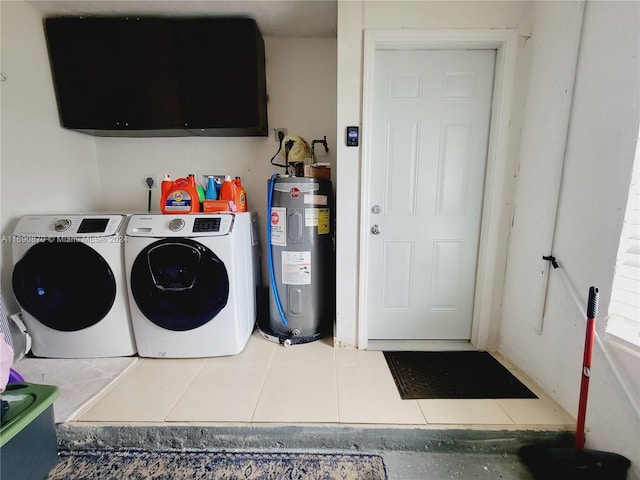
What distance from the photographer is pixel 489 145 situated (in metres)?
1.67

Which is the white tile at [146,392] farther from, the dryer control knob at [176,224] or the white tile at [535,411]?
the white tile at [535,411]

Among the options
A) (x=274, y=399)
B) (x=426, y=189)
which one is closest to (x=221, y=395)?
(x=274, y=399)

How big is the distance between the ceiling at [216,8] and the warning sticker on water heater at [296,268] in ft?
5.17

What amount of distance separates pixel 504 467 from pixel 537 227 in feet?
3.88

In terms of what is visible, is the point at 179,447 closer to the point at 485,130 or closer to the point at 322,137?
the point at 322,137

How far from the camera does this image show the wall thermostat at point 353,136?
1.59 m

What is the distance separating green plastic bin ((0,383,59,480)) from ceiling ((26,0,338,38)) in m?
2.19

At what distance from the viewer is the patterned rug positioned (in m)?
1.09

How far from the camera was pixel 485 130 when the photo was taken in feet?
5.57

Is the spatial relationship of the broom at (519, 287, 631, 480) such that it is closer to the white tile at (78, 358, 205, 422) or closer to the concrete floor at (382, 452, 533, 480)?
the concrete floor at (382, 452, 533, 480)

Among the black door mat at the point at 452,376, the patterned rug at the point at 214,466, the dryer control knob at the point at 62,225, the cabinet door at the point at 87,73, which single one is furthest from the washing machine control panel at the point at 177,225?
the black door mat at the point at 452,376

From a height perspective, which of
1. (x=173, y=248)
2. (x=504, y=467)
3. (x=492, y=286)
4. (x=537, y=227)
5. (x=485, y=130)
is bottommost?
(x=504, y=467)

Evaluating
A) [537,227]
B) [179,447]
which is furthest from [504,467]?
[179,447]

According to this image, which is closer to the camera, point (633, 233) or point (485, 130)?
point (633, 233)
